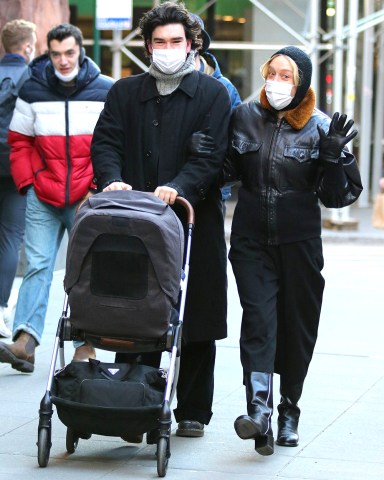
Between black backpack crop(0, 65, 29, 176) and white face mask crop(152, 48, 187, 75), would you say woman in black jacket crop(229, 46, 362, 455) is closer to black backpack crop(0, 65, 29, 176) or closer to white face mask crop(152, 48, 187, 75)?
white face mask crop(152, 48, 187, 75)

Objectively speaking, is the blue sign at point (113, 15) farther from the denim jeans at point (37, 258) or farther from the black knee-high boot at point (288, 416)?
the black knee-high boot at point (288, 416)

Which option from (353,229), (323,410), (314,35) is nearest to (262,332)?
(323,410)

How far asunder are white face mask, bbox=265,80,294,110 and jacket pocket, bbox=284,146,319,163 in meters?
0.20

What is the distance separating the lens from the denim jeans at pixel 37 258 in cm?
757

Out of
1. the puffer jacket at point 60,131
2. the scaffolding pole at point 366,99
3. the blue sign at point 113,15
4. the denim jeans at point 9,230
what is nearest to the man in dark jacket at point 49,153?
the puffer jacket at point 60,131

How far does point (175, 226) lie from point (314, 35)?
13.5m

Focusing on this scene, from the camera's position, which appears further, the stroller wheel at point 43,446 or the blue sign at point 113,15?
the blue sign at point 113,15

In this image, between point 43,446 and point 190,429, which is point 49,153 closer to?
point 190,429

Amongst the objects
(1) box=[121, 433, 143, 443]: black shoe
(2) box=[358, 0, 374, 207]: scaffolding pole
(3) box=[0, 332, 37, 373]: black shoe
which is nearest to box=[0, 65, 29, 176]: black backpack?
(3) box=[0, 332, 37, 373]: black shoe

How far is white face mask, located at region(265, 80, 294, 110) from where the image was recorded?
18.8 ft

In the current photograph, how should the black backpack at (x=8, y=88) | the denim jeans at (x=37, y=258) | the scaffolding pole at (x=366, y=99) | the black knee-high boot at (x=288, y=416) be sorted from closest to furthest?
1. the black knee-high boot at (x=288, y=416)
2. the denim jeans at (x=37, y=258)
3. the black backpack at (x=8, y=88)
4. the scaffolding pole at (x=366, y=99)

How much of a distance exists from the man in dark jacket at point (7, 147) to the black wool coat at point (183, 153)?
2449mm

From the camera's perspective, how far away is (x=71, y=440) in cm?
573

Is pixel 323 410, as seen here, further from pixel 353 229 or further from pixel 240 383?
pixel 353 229
